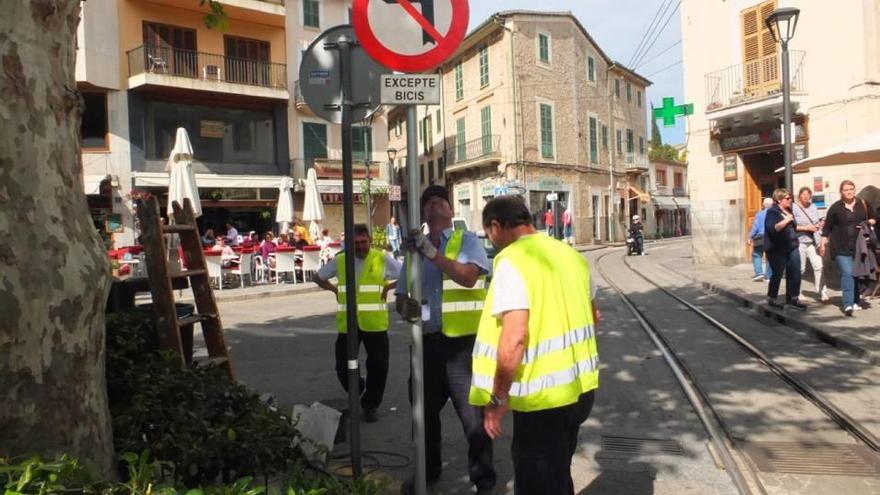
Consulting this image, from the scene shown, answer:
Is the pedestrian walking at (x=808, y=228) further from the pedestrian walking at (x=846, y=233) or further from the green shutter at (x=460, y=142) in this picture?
the green shutter at (x=460, y=142)

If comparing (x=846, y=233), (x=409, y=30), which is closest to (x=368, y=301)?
(x=409, y=30)

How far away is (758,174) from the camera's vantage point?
1948 centimetres

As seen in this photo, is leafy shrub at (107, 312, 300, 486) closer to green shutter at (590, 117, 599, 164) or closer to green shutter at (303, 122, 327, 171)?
green shutter at (303, 122, 327, 171)

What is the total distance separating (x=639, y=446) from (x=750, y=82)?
1709 centimetres

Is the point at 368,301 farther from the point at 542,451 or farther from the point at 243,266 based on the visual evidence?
the point at 243,266

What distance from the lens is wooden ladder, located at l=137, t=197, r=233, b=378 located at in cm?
387

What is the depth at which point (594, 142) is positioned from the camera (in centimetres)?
3853

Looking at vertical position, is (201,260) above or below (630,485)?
above

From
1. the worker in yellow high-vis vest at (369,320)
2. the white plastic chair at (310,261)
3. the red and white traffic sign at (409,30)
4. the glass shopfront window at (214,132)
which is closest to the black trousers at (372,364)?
the worker in yellow high-vis vest at (369,320)

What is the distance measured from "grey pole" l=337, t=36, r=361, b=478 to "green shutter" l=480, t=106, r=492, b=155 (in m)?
30.5

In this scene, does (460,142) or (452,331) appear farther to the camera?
(460,142)

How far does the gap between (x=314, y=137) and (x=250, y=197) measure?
402cm

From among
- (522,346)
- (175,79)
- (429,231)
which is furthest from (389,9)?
(175,79)

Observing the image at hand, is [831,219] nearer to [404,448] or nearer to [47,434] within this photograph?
[404,448]
